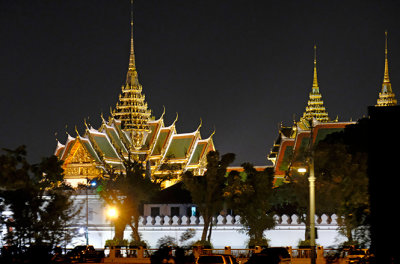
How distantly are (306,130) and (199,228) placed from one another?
1566cm

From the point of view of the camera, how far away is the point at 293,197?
62094mm

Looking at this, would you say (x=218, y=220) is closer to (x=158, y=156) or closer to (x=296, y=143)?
(x=296, y=143)

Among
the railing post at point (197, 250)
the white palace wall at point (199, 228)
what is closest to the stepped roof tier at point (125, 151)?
the white palace wall at point (199, 228)

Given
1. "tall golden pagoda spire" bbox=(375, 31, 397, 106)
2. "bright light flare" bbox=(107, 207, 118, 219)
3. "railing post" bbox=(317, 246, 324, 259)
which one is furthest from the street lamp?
"tall golden pagoda spire" bbox=(375, 31, 397, 106)

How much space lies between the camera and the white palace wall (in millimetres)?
60906

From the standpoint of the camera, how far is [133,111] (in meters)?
104

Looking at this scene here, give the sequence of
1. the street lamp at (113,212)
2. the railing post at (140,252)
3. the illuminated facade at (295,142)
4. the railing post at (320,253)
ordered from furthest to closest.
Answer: the illuminated facade at (295,142)
the street lamp at (113,212)
the railing post at (140,252)
the railing post at (320,253)

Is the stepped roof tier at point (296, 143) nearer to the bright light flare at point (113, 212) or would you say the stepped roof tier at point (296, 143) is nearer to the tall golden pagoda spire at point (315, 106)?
the bright light flare at point (113, 212)

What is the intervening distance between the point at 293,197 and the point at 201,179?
21.8ft

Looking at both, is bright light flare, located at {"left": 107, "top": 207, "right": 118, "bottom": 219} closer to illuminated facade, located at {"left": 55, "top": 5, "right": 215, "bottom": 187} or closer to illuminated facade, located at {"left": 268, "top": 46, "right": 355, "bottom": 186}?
illuminated facade, located at {"left": 268, "top": 46, "right": 355, "bottom": 186}

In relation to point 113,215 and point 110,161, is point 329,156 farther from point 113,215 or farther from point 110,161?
point 110,161

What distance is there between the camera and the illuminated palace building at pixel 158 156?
63469 mm

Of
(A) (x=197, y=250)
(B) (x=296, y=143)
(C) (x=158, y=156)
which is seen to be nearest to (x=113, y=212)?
(A) (x=197, y=250)

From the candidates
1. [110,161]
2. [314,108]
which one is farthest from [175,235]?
[314,108]
